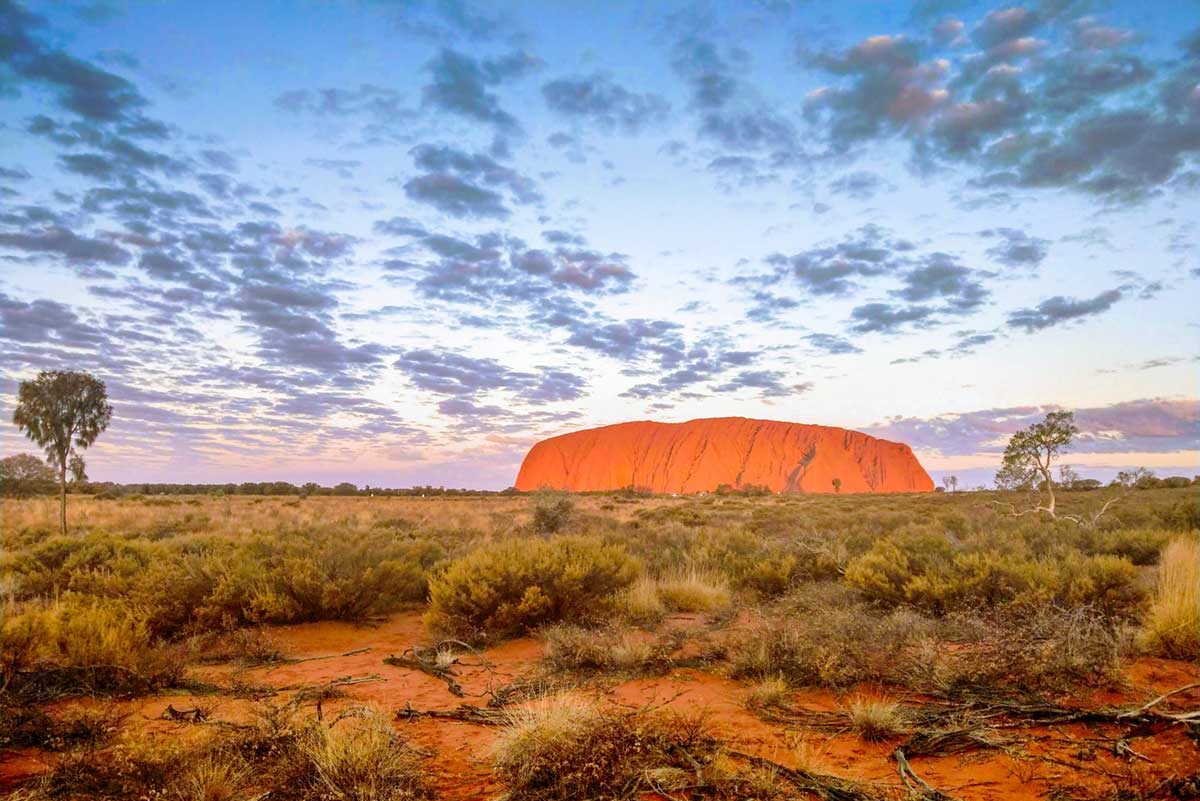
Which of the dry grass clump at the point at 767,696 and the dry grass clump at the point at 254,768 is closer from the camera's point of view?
the dry grass clump at the point at 254,768

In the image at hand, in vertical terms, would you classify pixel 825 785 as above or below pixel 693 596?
above

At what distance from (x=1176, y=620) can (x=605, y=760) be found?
240 inches

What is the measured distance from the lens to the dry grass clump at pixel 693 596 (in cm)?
957

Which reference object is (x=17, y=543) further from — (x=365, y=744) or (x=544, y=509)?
(x=365, y=744)

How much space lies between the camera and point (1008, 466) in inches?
675

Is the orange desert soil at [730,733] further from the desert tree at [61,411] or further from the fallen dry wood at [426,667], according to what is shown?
the desert tree at [61,411]

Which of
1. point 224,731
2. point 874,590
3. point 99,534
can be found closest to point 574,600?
point 874,590

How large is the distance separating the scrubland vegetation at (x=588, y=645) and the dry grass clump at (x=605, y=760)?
15mm

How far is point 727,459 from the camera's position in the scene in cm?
9969

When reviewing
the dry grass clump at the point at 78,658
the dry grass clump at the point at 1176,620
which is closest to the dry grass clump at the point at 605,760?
the dry grass clump at the point at 78,658

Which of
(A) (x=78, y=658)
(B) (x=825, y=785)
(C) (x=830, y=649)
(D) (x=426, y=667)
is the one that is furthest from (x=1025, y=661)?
(A) (x=78, y=658)

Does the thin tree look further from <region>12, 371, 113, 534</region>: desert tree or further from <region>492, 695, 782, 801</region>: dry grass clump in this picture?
<region>12, 371, 113, 534</region>: desert tree

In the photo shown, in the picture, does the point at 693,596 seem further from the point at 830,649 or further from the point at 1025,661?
the point at 1025,661

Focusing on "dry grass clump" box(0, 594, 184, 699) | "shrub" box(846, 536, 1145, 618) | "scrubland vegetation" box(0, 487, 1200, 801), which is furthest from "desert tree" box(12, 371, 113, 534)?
"shrub" box(846, 536, 1145, 618)
